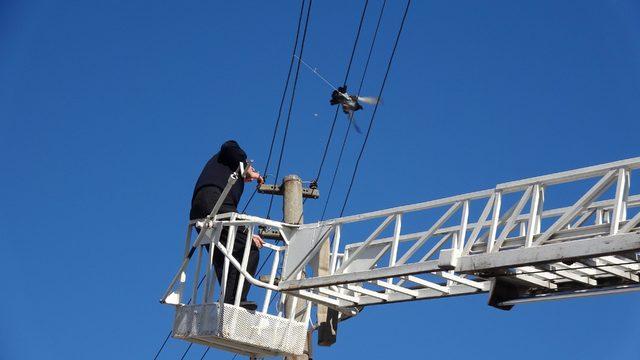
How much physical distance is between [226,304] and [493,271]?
4.29 meters

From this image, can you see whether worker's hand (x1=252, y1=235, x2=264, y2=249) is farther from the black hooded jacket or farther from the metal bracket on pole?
the metal bracket on pole

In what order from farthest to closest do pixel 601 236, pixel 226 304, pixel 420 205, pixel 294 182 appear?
pixel 294 182
pixel 226 304
pixel 420 205
pixel 601 236

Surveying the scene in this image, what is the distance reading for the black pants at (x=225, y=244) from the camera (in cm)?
1658

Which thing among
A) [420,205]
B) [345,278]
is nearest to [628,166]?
[420,205]

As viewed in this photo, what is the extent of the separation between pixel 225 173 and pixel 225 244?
0.99 m

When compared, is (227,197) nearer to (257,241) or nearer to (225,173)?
(225,173)

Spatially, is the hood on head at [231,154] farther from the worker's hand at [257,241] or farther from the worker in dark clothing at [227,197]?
the worker's hand at [257,241]

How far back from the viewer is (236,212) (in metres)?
16.8

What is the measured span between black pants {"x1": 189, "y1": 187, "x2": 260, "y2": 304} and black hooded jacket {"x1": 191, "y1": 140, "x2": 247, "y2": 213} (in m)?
0.04

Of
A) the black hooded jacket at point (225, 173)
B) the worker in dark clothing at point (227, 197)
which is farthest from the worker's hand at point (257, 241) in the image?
the black hooded jacket at point (225, 173)

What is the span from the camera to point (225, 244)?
56.0ft

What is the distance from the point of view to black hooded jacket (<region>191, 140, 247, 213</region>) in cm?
1688

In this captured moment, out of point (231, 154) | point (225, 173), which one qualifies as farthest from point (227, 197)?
point (231, 154)

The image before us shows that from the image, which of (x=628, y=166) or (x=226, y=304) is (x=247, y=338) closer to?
(x=226, y=304)
